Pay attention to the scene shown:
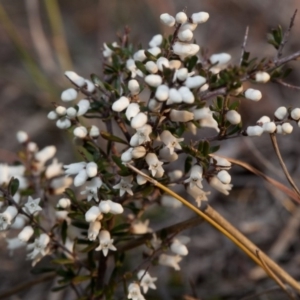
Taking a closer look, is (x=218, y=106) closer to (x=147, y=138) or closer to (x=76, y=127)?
(x=147, y=138)

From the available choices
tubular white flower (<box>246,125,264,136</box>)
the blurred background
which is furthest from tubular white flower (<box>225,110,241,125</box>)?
the blurred background

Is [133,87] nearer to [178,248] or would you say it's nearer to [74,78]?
[74,78]

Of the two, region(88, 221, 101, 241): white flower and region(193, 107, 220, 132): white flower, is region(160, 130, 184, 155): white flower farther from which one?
region(88, 221, 101, 241): white flower

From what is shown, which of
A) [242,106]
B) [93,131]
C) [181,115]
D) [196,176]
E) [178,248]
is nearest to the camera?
[181,115]

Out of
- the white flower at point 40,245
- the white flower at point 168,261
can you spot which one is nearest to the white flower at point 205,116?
the white flower at point 168,261

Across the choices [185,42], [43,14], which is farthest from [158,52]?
[43,14]

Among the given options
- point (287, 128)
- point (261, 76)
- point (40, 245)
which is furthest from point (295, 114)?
point (40, 245)

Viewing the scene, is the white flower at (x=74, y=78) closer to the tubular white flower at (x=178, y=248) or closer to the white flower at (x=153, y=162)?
the white flower at (x=153, y=162)
